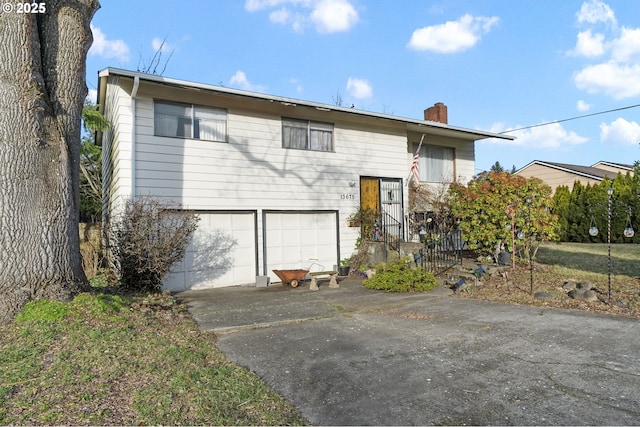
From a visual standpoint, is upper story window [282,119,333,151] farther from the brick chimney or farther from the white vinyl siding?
the brick chimney

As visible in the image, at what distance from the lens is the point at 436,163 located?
1456 centimetres

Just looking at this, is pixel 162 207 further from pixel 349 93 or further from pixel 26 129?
pixel 349 93

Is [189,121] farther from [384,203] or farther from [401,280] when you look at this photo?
[384,203]

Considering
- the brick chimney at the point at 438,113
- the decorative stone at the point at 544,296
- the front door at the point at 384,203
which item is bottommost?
the decorative stone at the point at 544,296

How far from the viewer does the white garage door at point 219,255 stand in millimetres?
9453

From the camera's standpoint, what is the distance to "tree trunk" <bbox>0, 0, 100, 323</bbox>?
4844 millimetres

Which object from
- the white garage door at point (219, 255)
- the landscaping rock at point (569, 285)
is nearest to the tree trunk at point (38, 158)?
the white garage door at point (219, 255)

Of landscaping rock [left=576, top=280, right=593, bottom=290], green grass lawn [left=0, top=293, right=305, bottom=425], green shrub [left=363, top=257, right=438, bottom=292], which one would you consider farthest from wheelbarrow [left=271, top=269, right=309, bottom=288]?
landscaping rock [left=576, top=280, right=593, bottom=290]

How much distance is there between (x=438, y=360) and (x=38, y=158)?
552cm

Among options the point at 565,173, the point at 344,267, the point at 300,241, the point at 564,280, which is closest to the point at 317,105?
the point at 300,241

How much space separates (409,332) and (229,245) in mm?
5994

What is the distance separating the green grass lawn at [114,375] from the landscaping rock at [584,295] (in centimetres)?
621

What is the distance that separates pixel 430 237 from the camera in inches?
448

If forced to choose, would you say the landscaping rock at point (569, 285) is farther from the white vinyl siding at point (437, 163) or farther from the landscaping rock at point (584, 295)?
the white vinyl siding at point (437, 163)
